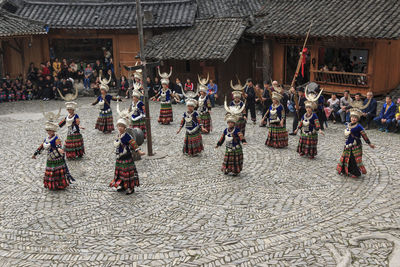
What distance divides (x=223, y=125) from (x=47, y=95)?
11.4 meters

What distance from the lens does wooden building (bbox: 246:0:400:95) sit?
1799 cm

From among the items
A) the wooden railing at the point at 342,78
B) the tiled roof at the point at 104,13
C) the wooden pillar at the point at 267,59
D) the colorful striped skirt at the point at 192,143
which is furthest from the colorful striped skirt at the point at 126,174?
the tiled roof at the point at 104,13

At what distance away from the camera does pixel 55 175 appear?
34.7 feet

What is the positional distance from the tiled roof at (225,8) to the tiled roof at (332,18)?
10.7ft

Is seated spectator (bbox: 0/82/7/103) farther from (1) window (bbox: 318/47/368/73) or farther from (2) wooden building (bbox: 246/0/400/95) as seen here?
(1) window (bbox: 318/47/368/73)

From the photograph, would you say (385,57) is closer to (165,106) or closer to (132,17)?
(165,106)

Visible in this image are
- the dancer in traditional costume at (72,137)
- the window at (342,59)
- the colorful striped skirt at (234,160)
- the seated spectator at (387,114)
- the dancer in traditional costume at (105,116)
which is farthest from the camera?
the window at (342,59)

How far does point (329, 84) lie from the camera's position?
19.8 meters

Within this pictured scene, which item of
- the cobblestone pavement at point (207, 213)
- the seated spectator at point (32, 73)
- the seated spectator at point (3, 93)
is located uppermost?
the seated spectator at point (32, 73)

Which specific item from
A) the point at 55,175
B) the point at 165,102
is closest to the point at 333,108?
the point at 165,102

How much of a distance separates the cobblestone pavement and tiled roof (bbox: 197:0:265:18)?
1381cm

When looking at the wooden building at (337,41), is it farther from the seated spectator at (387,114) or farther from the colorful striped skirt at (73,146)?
the colorful striped skirt at (73,146)

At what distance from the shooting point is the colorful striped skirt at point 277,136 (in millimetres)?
14117

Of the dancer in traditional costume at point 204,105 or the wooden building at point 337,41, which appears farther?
the wooden building at point 337,41
